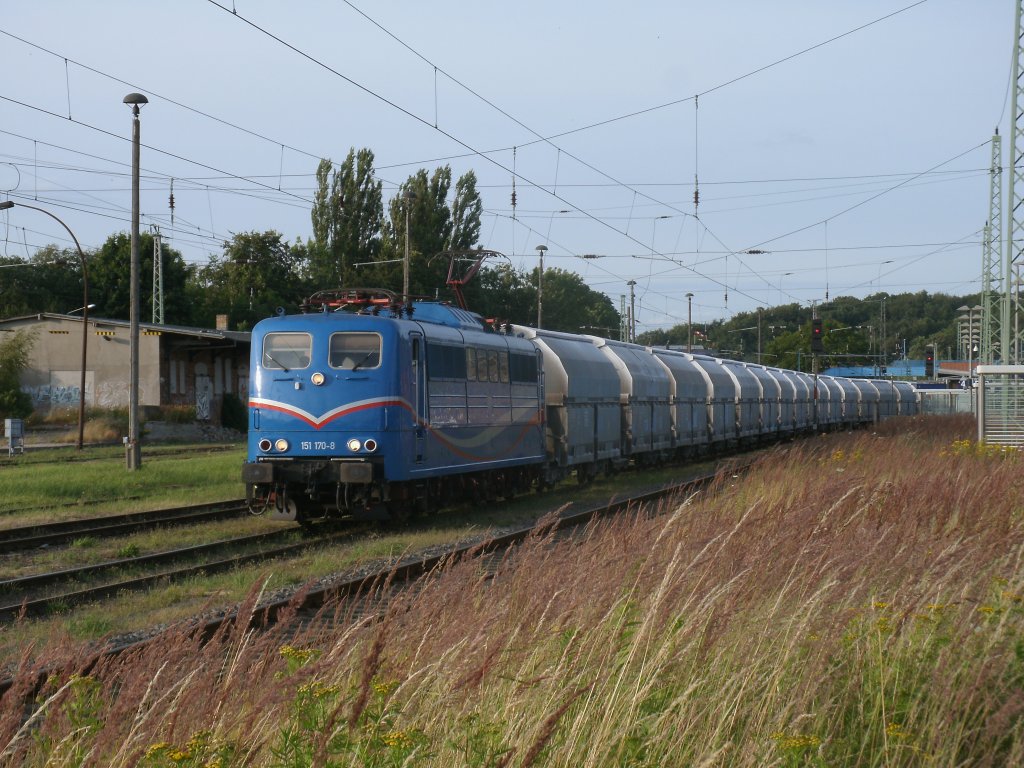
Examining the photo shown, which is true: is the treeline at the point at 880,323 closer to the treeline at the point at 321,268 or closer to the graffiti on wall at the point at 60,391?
the treeline at the point at 321,268

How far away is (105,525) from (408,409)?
5.42 meters

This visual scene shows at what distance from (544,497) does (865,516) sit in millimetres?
13792

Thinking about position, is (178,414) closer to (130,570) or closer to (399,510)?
(399,510)

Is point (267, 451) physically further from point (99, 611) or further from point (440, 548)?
point (99, 611)

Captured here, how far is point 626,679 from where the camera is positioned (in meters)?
4.59

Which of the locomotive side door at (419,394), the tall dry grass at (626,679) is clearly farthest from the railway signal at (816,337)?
the tall dry grass at (626,679)

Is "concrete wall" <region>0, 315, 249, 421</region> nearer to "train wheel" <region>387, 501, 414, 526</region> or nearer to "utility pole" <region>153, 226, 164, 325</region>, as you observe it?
"utility pole" <region>153, 226, 164, 325</region>

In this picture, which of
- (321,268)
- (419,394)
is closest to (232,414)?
(321,268)

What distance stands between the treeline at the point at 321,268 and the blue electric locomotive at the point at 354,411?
4070 cm

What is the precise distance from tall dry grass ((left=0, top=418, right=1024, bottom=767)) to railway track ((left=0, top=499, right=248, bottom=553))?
11106 mm

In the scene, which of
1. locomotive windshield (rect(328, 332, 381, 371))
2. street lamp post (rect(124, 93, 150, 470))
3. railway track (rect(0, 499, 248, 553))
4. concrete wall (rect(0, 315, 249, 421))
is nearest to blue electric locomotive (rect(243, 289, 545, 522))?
locomotive windshield (rect(328, 332, 381, 371))

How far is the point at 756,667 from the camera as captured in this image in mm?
4496

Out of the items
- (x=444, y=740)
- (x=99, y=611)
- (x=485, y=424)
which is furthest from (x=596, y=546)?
(x=485, y=424)

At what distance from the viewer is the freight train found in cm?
1581
